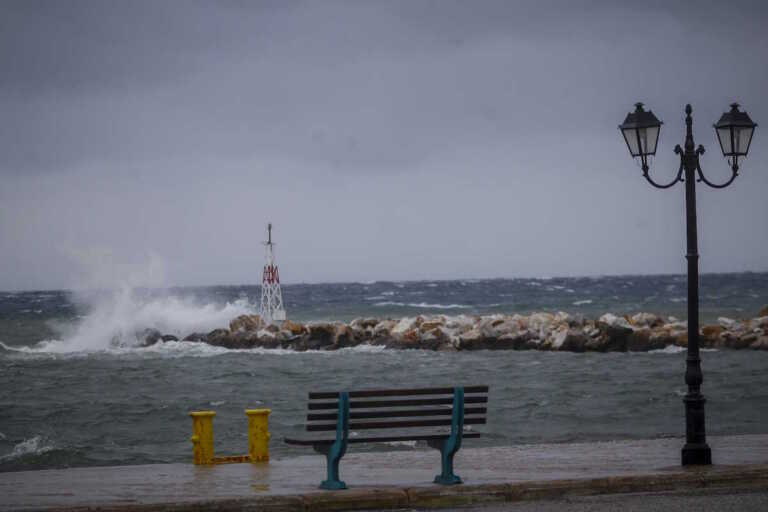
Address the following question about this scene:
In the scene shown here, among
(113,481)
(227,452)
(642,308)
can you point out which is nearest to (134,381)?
(227,452)

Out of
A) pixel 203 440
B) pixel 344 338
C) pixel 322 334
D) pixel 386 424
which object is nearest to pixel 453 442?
pixel 386 424

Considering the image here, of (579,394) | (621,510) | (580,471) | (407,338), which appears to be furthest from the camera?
(407,338)

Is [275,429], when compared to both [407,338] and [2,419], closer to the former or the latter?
[2,419]

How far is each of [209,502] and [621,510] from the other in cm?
329

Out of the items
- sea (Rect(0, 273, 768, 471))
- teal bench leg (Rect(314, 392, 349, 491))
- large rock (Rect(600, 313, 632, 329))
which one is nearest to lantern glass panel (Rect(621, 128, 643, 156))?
teal bench leg (Rect(314, 392, 349, 491))

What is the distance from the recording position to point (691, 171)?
1092 centimetres

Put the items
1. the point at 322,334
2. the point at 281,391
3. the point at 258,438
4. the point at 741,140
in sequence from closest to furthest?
the point at 741,140 < the point at 258,438 < the point at 281,391 < the point at 322,334

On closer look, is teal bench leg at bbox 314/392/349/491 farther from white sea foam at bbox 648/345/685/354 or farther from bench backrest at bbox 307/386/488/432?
white sea foam at bbox 648/345/685/354

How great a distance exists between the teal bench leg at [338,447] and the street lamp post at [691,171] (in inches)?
143

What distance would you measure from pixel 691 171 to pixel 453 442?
12.5 ft

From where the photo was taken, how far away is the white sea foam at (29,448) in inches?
655

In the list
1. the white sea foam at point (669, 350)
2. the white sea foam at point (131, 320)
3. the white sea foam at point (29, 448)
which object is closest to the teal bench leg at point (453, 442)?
the white sea foam at point (29, 448)

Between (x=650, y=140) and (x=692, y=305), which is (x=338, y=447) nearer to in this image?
(x=692, y=305)

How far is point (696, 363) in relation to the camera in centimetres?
1088
